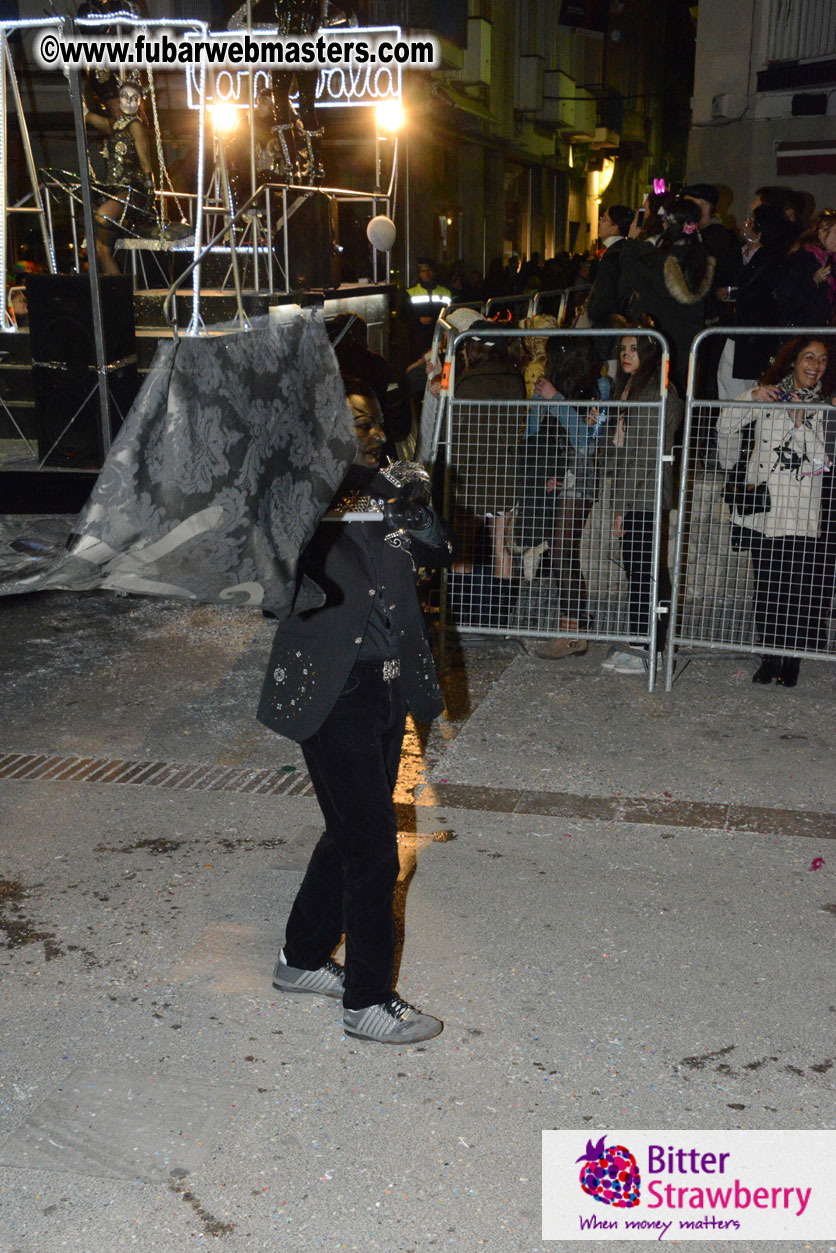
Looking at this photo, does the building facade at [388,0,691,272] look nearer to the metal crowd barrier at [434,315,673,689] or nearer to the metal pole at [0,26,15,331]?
the metal pole at [0,26,15,331]

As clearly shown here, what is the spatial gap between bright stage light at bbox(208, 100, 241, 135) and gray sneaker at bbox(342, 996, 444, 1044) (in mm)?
8989

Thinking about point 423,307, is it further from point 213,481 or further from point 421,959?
point 213,481

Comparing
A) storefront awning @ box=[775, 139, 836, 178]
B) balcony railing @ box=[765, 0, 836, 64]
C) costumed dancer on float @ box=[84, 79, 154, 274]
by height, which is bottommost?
costumed dancer on float @ box=[84, 79, 154, 274]

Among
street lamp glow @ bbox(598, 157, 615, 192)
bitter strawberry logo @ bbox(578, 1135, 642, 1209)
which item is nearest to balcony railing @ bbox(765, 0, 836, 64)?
bitter strawberry logo @ bbox(578, 1135, 642, 1209)

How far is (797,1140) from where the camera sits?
3.21 metres

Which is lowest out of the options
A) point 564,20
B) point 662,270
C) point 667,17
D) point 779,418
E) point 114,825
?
point 114,825

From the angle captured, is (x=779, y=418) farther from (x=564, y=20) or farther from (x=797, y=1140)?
(x=564, y=20)

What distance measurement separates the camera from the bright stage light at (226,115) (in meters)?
11.0

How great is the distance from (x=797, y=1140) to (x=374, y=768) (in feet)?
5.05

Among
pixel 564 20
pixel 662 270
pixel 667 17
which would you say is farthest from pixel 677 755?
pixel 667 17

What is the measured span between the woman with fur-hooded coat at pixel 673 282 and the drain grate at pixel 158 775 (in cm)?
447

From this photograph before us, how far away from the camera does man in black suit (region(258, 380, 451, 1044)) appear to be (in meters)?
3.51

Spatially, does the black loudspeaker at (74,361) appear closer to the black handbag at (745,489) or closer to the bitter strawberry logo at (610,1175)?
the black handbag at (745,489)

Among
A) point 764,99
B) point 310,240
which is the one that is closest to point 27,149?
point 310,240
